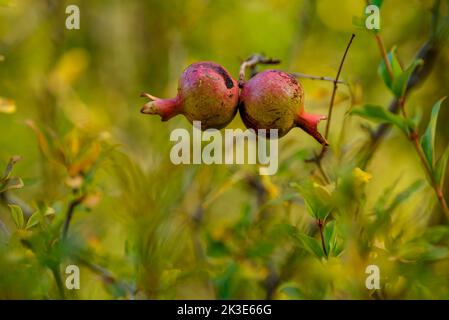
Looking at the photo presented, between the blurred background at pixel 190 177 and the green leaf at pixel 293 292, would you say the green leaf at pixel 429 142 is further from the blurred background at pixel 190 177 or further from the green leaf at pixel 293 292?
the green leaf at pixel 293 292

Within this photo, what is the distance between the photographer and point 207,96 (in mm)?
741

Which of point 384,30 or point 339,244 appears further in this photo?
point 384,30

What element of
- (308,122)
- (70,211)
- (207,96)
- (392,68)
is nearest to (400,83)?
(392,68)

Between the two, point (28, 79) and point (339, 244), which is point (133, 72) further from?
point (339, 244)

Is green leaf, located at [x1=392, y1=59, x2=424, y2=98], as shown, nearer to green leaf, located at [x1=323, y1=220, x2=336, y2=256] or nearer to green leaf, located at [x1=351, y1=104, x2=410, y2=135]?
green leaf, located at [x1=351, y1=104, x2=410, y2=135]

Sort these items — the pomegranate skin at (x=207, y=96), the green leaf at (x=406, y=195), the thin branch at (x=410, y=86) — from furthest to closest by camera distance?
the thin branch at (x=410, y=86) → the green leaf at (x=406, y=195) → the pomegranate skin at (x=207, y=96)

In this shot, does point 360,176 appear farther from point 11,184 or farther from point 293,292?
point 11,184

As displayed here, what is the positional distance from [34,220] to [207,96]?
0.85 ft

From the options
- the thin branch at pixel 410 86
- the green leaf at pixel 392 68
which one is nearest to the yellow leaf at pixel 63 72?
the thin branch at pixel 410 86

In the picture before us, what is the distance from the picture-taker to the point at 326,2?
168 centimetres

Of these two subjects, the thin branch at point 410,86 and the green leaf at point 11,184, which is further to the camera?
the thin branch at point 410,86

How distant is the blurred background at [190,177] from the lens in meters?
0.80
